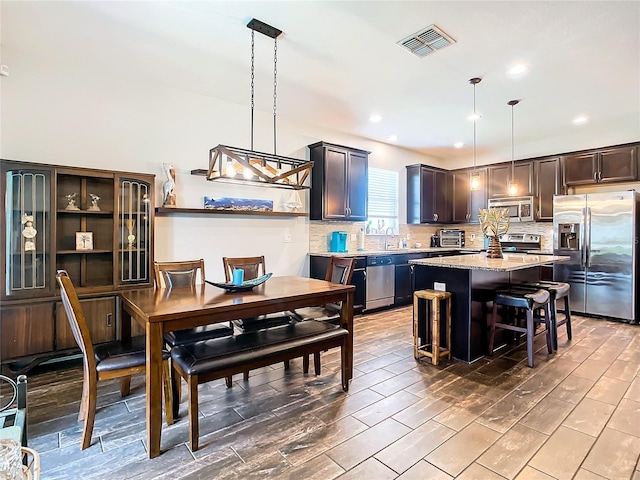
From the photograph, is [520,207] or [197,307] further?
[520,207]

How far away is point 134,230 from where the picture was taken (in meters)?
3.48

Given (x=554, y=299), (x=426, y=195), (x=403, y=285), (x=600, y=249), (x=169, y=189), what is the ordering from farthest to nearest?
(x=426, y=195), (x=403, y=285), (x=600, y=249), (x=169, y=189), (x=554, y=299)

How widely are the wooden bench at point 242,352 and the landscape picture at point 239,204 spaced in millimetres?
2092

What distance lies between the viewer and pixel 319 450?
1.94m

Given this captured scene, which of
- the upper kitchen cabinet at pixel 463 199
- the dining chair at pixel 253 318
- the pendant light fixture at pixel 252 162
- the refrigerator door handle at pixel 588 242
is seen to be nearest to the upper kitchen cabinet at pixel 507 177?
the upper kitchen cabinet at pixel 463 199

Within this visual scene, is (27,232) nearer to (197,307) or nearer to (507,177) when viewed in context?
(197,307)

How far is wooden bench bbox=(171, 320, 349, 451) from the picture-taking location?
1954 millimetres

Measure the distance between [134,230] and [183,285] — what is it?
3.17 feet

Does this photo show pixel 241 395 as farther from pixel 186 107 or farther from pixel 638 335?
pixel 638 335

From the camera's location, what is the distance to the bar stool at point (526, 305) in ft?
10.3

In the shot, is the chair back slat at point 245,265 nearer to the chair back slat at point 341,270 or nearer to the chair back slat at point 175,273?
the chair back slat at point 175,273

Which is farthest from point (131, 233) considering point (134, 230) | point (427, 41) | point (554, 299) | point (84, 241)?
point (554, 299)

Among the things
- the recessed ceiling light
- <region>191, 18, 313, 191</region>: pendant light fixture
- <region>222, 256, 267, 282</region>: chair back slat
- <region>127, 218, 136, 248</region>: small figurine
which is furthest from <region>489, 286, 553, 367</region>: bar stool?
<region>127, 218, 136, 248</region>: small figurine

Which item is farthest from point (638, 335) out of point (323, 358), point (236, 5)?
point (236, 5)
